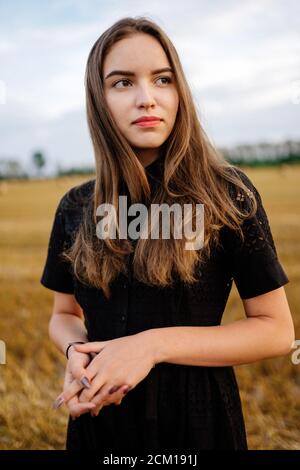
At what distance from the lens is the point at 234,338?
1136 mm

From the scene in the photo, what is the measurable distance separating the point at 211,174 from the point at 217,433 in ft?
1.85

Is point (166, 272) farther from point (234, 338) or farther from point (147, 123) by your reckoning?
point (147, 123)

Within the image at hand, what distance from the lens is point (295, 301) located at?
4.39 m

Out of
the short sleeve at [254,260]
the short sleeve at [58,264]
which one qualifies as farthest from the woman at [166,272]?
the short sleeve at [58,264]

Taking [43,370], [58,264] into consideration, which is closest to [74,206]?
[58,264]

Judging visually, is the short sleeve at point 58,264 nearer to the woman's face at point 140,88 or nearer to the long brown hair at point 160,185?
the long brown hair at point 160,185

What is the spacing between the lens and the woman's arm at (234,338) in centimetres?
110

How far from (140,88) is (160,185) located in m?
0.21

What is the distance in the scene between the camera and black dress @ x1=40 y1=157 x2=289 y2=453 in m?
1.15

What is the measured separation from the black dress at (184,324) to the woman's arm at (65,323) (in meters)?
0.10

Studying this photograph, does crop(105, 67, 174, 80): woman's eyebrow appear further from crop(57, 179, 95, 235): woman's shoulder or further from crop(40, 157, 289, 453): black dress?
crop(57, 179, 95, 235): woman's shoulder

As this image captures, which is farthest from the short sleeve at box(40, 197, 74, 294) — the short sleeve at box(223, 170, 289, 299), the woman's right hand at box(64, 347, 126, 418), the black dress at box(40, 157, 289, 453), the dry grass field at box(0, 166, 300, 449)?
the dry grass field at box(0, 166, 300, 449)

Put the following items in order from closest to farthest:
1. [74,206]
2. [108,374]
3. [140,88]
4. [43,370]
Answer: [108,374] → [140,88] → [74,206] → [43,370]

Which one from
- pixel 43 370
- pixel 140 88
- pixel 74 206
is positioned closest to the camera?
pixel 140 88
